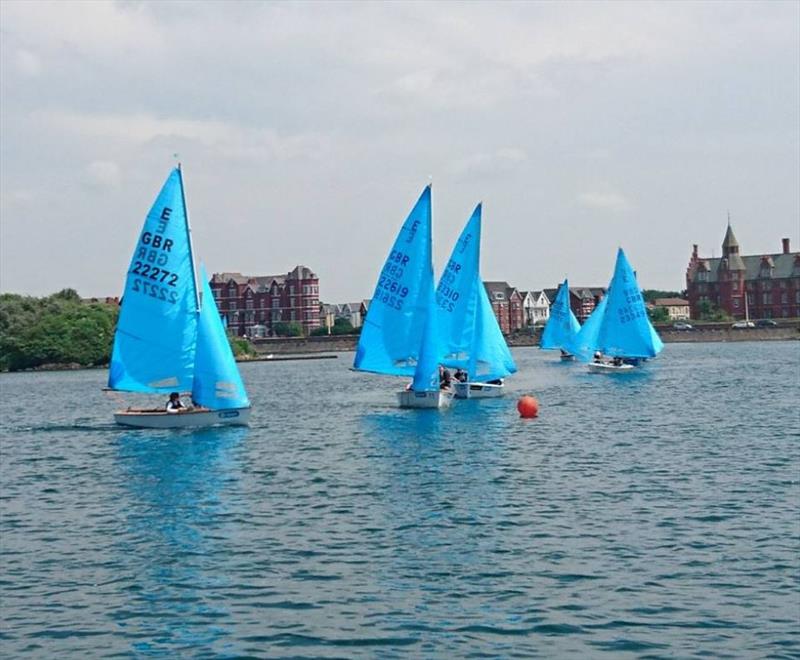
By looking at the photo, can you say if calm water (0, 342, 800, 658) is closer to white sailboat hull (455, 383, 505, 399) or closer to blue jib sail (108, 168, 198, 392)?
blue jib sail (108, 168, 198, 392)

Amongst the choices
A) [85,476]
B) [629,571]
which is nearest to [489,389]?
[85,476]

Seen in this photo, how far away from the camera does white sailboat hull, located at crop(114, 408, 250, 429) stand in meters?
48.5

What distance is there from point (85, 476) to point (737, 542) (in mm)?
21185

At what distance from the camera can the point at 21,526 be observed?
28.8 metres

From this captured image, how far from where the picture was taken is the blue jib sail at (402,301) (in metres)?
57.0

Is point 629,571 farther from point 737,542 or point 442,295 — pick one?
point 442,295

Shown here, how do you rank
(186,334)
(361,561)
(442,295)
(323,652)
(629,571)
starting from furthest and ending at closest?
A: (442,295) → (186,334) → (361,561) → (629,571) → (323,652)

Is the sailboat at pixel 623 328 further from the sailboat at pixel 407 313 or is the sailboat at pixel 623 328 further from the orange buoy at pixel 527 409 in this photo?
the orange buoy at pixel 527 409

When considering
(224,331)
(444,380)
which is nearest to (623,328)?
(444,380)

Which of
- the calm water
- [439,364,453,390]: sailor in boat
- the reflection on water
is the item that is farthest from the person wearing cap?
[439,364,453,390]: sailor in boat

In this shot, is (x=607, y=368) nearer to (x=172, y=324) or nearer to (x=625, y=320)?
(x=625, y=320)

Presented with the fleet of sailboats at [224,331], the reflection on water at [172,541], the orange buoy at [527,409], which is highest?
the fleet of sailboats at [224,331]

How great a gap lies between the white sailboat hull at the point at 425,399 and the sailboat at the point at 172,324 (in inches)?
435

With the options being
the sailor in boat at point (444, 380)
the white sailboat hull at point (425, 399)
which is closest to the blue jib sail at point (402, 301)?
the white sailboat hull at point (425, 399)
